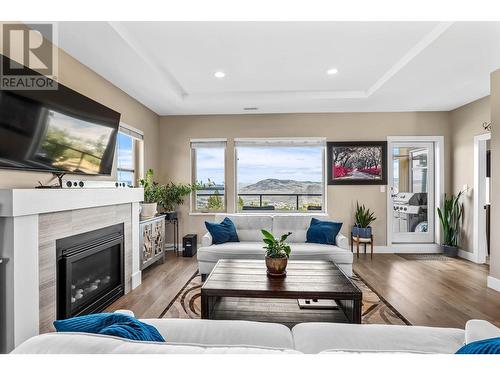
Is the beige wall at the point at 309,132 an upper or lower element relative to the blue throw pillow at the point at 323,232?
upper

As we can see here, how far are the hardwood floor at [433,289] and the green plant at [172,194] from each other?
9.97 feet

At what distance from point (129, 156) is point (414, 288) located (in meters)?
4.17

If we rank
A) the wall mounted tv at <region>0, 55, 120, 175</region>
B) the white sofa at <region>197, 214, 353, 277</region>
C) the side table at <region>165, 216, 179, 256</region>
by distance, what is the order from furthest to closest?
the side table at <region>165, 216, 179, 256</region> → the white sofa at <region>197, 214, 353, 277</region> → the wall mounted tv at <region>0, 55, 120, 175</region>

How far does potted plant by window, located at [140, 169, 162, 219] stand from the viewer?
163 inches

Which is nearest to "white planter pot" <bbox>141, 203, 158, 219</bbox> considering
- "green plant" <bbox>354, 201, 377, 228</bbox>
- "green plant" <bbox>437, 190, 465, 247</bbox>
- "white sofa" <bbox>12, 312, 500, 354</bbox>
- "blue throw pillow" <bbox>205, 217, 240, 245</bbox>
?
"blue throw pillow" <bbox>205, 217, 240, 245</bbox>

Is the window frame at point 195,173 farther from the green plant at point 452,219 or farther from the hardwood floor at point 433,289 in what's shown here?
the green plant at point 452,219

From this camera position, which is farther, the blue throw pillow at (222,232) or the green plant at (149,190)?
the green plant at (149,190)

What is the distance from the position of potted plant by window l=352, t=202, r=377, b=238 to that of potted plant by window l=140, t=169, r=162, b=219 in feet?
10.9

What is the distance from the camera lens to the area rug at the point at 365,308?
8.18 ft

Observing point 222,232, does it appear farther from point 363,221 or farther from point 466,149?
point 466,149

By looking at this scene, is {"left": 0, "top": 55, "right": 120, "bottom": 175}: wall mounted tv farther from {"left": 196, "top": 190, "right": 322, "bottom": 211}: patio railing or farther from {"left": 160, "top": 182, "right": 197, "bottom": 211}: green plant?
{"left": 196, "top": 190, "right": 322, "bottom": 211}: patio railing

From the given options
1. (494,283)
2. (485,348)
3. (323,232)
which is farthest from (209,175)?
(485,348)

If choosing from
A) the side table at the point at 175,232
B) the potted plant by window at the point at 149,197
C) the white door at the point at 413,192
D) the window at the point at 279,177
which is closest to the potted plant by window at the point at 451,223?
the white door at the point at 413,192

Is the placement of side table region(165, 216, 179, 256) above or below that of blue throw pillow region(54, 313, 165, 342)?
below
